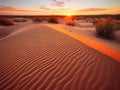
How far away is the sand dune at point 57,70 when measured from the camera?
4207mm

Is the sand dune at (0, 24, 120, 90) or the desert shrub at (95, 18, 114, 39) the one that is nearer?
the sand dune at (0, 24, 120, 90)

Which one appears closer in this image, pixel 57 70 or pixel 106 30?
pixel 57 70

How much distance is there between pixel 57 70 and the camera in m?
5.02

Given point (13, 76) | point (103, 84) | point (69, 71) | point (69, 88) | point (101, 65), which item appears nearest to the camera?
point (69, 88)

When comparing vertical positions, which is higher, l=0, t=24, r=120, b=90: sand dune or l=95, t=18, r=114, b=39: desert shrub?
l=0, t=24, r=120, b=90: sand dune

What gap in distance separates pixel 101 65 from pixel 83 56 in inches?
42.8

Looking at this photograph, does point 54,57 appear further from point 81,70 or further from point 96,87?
point 96,87

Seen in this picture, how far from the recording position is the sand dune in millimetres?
4207

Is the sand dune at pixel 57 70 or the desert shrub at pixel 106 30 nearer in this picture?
the sand dune at pixel 57 70

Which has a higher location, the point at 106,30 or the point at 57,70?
the point at 57,70

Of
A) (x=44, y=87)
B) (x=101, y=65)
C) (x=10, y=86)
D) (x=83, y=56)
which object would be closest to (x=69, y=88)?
(x=44, y=87)

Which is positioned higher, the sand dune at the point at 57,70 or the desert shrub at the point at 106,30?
the sand dune at the point at 57,70

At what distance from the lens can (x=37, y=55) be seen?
20.8 ft

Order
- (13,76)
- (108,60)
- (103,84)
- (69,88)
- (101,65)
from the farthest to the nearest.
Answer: (108,60), (101,65), (13,76), (103,84), (69,88)
